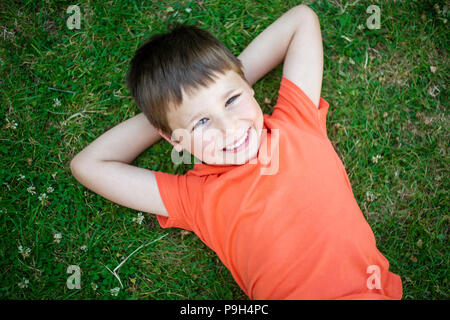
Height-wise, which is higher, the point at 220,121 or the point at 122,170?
the point at 220,121

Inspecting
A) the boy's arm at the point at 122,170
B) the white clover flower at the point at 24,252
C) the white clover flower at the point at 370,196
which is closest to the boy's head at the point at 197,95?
the boy's arm at the point at 122,170

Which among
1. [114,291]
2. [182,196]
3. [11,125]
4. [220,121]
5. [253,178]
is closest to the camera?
[220,121]

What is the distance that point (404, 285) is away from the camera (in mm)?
2574

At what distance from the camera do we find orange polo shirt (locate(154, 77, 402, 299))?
195 centimetres

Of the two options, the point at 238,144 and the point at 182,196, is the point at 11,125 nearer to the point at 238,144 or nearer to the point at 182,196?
the point at 182,196

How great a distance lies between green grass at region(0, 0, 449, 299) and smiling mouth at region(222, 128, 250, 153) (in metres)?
0.82

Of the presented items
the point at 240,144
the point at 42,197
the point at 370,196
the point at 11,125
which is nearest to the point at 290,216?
the point at 240,144

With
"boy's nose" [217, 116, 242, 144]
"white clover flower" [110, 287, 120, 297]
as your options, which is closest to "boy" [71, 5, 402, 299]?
"boy's nose" [217, 116, 242, 144]

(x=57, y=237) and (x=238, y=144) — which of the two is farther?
(x=57, y=237)

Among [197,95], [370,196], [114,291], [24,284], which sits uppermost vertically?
[197,95]

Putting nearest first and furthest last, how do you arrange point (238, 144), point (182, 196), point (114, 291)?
1. point (238, 144)
2. point (182, 196)
3. point (114, 291)

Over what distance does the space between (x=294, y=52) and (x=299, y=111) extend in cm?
44

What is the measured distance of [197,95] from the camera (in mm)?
1838

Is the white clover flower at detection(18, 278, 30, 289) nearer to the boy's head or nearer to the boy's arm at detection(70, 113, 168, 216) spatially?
the boy's arm at detection(70, 113, 168, 216)
